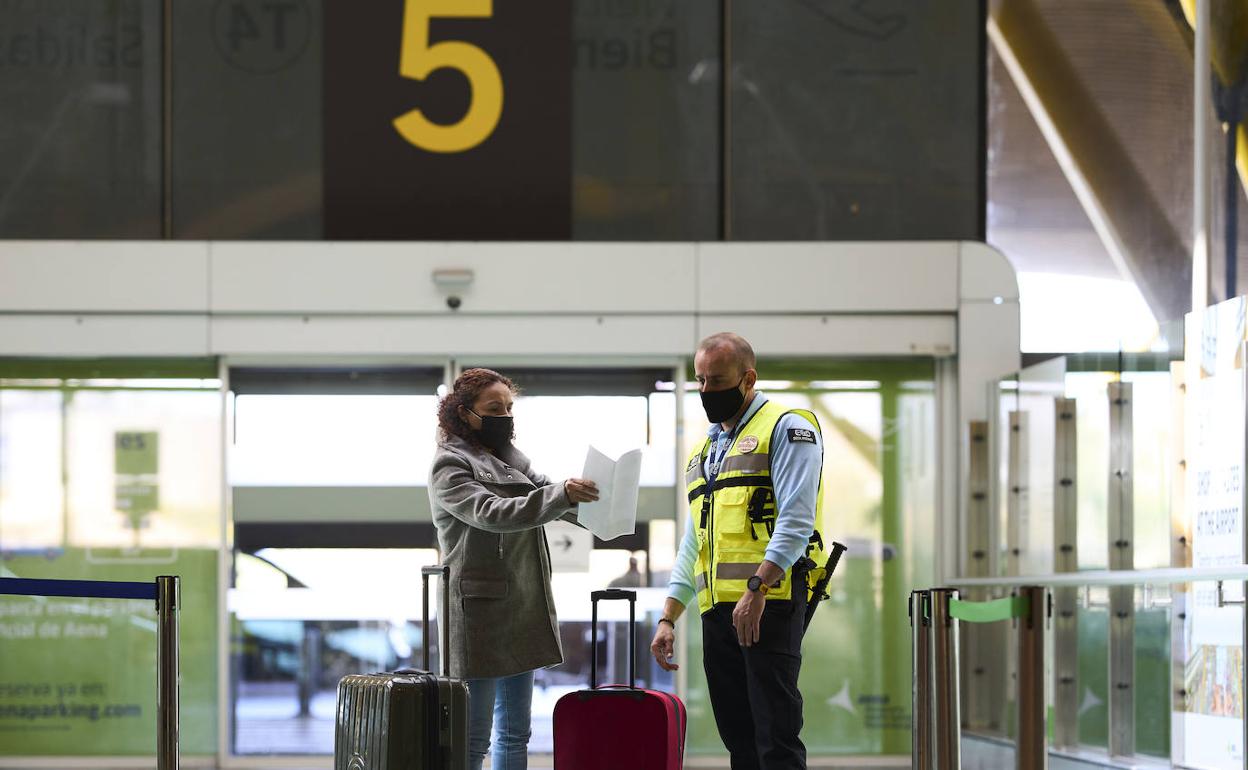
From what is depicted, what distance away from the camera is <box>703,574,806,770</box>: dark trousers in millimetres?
4809

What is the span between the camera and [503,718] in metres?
5.36

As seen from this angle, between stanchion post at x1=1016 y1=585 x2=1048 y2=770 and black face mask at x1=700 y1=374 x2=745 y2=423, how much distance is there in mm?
1096

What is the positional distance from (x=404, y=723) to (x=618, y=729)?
2.30ft

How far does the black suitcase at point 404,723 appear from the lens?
15.9ft

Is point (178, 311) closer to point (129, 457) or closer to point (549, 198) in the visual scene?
point (129, 457)

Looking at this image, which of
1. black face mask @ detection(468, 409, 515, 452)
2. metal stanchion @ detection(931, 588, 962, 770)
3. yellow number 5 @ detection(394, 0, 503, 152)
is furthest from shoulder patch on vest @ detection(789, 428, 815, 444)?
yellow number 5 @ detection(394, 0, 503, 152)

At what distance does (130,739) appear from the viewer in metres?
8.88

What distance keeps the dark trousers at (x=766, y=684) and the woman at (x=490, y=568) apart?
1.95 feet

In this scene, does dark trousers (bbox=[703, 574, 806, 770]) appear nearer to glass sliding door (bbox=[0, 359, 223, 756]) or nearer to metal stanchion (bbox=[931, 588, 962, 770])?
metal stanchion (bbox=[931, 588, 962, 770])

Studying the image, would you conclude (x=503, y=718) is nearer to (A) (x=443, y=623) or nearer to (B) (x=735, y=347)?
(A) (x=443, y=623)

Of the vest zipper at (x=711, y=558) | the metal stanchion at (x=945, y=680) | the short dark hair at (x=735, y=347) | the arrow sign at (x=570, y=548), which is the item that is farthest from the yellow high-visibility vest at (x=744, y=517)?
the arrow sign at (x=570, y=548)

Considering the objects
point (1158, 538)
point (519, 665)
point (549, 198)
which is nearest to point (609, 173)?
point (549, 198)

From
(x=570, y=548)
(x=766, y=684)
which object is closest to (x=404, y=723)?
(x=766, y=684)

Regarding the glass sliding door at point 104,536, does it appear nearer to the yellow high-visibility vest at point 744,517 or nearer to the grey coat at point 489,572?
the grey coat at point 489,572
